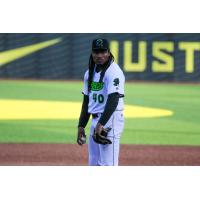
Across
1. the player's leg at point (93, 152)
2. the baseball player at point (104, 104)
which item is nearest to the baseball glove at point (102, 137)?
the baseball player at point (104, 104)

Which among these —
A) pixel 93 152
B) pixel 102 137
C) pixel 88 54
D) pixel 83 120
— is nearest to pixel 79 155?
pixel 83 120

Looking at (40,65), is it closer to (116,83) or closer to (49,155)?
(49,155)

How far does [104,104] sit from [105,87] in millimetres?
121

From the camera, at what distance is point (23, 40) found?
555 inches

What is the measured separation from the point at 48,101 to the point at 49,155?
6.45 m

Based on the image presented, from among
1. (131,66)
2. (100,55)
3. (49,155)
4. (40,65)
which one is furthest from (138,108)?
(100,55)

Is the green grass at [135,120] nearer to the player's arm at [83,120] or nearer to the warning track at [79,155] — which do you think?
the warning track at [79,155]

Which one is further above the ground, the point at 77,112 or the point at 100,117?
the point at 77,112

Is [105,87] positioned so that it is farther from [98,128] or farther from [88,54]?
[88,54]

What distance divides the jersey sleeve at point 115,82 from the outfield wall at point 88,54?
910 cm

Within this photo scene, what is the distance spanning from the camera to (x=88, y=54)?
1416 centimetres

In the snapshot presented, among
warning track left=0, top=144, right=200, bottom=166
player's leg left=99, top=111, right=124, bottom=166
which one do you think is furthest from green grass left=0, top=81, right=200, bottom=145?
player's leg left=99, top=111, right=124, bottom=166

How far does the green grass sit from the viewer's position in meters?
8.58

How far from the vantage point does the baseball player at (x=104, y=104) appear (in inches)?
160
